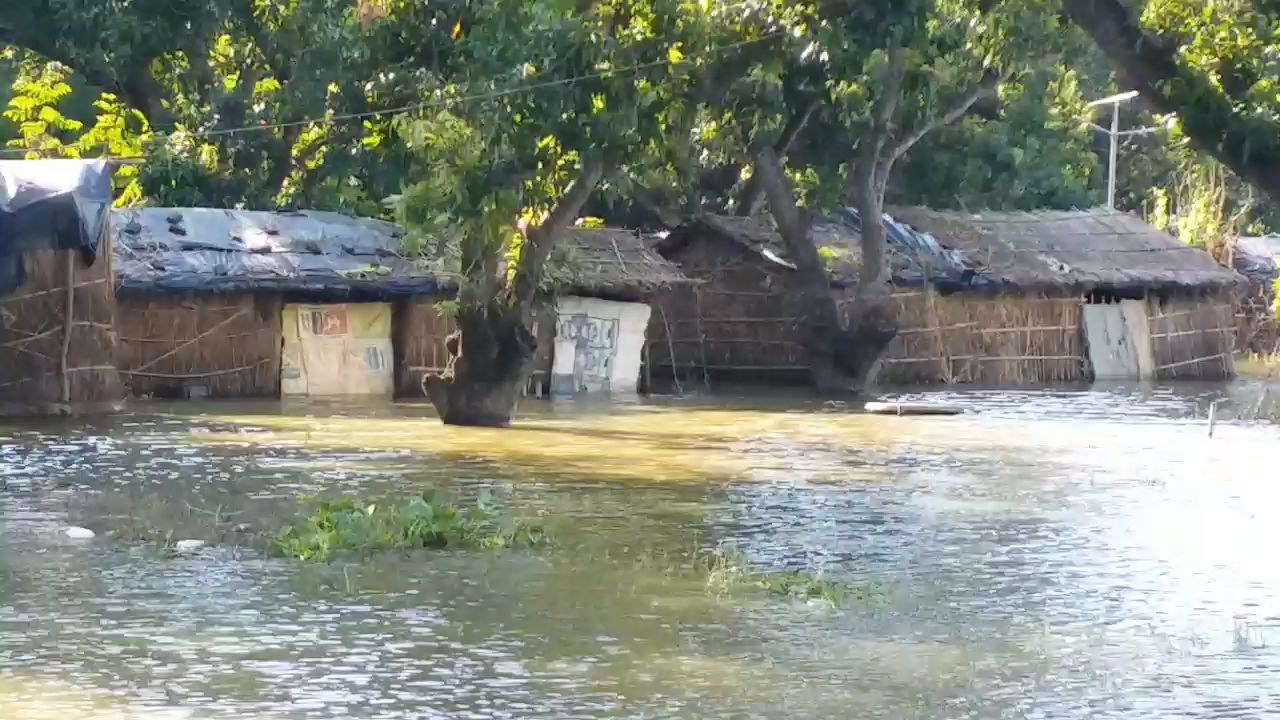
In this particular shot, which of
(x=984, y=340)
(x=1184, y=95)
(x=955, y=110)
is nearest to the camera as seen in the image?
(x=1184, y=95)

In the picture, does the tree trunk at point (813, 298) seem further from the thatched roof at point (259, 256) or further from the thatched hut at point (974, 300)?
the thatched roof at point (259, 256)

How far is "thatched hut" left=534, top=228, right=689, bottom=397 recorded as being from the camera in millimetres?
27750

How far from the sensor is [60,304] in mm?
21219

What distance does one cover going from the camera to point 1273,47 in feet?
35.7

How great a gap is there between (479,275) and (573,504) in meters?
6.35

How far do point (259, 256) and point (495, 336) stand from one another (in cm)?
582

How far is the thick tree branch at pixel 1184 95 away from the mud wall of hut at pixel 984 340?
20328 mm

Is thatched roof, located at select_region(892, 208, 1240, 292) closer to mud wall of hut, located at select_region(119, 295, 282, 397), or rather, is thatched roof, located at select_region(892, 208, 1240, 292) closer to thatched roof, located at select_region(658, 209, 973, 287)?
thatched roof, located at select_region(658, 209, 973, 287)

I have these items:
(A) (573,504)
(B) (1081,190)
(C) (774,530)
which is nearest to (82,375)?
(A) (573,504)

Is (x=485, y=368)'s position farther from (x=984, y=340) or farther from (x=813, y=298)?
(x=984, y=340)

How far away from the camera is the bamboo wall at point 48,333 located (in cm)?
2114

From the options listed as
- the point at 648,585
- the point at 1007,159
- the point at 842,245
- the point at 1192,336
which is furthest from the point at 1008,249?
the point at 648,585

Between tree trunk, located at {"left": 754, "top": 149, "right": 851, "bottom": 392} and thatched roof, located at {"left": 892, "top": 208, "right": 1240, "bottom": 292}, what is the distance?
3.49m

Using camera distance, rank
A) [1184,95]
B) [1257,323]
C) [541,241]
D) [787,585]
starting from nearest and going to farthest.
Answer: [1184,95]
[787,585]
[541,241]
[1257,323]
